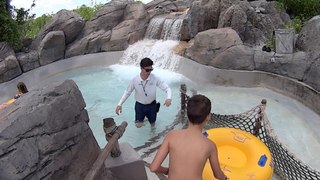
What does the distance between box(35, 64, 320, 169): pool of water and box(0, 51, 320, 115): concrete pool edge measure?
0.23 metres

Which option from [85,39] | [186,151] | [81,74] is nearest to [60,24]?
[85,39]

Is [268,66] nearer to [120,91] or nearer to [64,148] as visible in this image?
[120,91]

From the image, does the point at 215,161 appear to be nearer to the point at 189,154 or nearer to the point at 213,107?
the point at 189,154

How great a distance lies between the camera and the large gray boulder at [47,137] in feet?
7.27

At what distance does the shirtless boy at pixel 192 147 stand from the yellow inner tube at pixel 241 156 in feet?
3.57

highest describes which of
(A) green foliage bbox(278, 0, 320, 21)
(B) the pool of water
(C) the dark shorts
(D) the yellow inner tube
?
(A) green foliage bbox(278, 0, 320, 21)

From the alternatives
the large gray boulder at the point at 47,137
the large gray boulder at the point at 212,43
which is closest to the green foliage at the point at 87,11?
the large gray boulder at the point at 212,43

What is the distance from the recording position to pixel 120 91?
30.3ft

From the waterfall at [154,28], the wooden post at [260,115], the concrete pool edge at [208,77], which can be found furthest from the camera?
the waterfall at [154,28]

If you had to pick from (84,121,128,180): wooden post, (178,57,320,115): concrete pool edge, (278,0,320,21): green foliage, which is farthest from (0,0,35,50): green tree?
(278,0,320,21): green foliage

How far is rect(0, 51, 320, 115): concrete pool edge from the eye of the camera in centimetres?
734

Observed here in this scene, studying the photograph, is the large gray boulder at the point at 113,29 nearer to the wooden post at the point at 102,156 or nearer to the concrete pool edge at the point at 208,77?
the concrete pool edge at the point at 208,77

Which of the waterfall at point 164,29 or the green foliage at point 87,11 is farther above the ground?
the green foliage at point 87,11

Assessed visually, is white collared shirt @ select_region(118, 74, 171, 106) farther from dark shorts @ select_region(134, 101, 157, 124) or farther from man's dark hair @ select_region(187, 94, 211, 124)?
man's dark hair @ select_region(187, 94, 211, 124)
